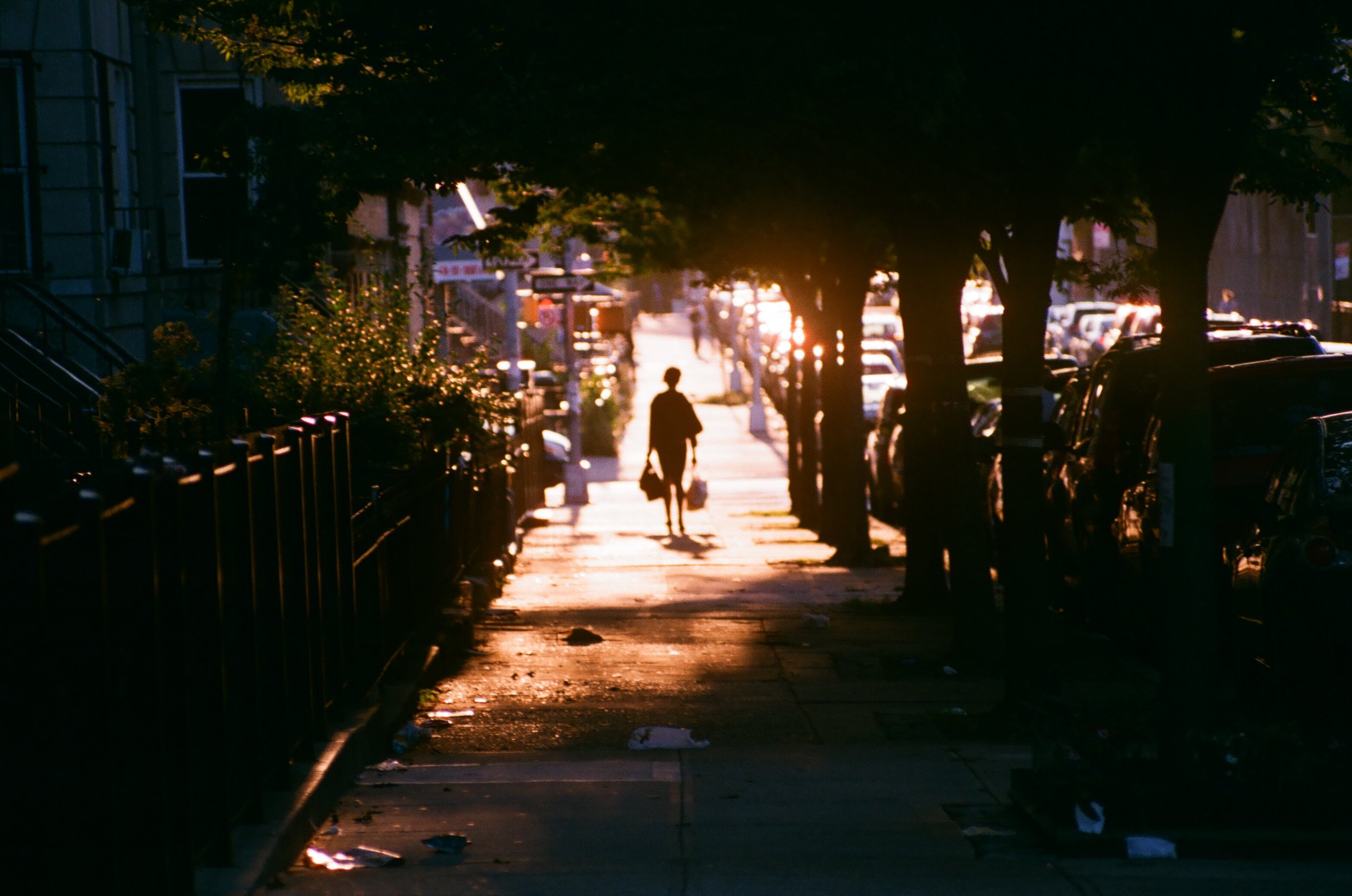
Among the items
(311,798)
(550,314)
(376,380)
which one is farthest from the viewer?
(550,314)

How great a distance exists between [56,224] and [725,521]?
11793 millimetres

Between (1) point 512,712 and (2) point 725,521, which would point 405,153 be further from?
(2) point 725,521

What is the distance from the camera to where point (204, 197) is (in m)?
18.4

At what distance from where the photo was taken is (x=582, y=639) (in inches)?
467

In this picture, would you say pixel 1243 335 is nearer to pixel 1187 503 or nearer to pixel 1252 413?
pixel 1252 413

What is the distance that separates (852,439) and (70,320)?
7981mm

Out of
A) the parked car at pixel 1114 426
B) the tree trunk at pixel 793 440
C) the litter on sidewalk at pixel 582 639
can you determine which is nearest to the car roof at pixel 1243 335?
the parked car at pixel 1114 426

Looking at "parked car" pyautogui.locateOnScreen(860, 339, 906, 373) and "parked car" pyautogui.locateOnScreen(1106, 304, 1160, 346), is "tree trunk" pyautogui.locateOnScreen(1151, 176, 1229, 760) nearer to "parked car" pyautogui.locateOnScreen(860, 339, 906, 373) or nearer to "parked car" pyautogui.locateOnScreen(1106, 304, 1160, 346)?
"parked car" pyautogui.locateOnScreen(1106, 304, 1160, 346)

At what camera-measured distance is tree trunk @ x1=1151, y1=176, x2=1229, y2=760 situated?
6.58 m

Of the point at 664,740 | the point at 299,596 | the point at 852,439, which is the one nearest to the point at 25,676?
the point at 299,596

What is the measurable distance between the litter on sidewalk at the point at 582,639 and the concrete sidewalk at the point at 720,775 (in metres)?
0.09

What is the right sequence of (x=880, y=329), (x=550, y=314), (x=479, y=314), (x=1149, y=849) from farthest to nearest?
(x=880, y=329) → (x=479, y=314) → (x=550, y=314) → (x=1149, y=849)

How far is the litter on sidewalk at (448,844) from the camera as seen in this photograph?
20.1 feet

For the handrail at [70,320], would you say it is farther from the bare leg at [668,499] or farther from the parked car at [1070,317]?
the parked car at [1070,317]
